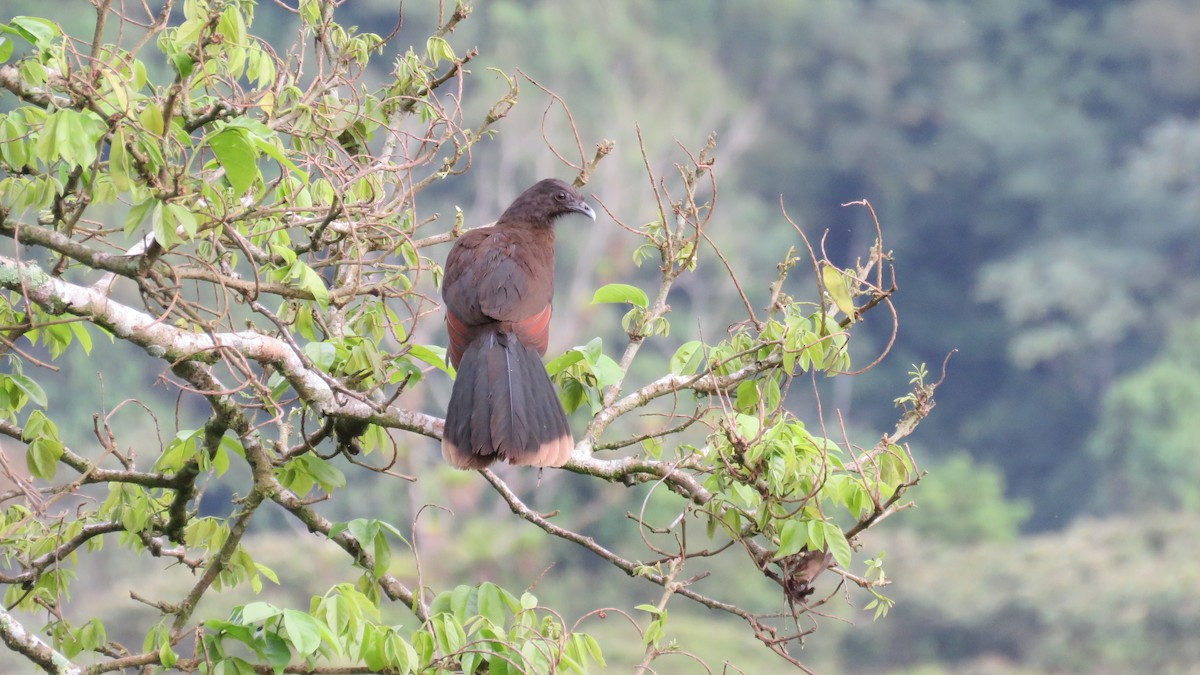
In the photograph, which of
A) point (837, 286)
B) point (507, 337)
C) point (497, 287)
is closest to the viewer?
point (837, 286)

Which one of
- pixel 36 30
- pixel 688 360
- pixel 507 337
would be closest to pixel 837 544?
pixel 688 360

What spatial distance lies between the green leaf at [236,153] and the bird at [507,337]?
3.48 feet

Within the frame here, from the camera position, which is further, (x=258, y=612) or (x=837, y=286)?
(x=837, y=286)

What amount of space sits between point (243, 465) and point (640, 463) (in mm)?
17219

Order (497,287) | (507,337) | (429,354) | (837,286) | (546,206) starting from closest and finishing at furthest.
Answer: (837,286) < (429,354) < (507,337) < (497,287) < (546,206)

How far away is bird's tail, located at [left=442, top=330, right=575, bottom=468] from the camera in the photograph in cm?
344

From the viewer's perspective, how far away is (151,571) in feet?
60.8

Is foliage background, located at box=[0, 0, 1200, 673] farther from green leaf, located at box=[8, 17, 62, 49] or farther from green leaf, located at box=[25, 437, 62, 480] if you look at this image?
green leaf, located at box=[8, 17, 62, 49]

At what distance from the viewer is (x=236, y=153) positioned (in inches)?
98.7

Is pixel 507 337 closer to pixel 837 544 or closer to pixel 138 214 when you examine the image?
pixel 837 544

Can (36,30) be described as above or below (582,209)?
below

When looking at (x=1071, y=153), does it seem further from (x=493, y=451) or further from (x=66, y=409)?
(x=493, y=451)

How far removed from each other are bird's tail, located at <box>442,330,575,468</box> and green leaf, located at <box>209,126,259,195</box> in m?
1.05

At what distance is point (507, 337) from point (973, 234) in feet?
103
